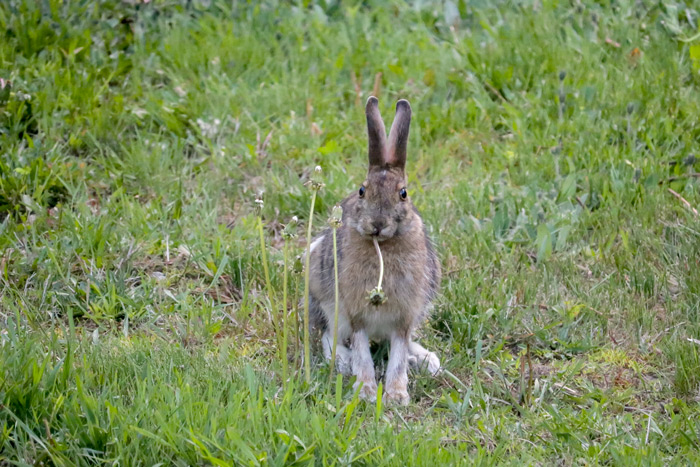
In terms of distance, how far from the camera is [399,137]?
4.38 m

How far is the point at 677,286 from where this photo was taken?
16.5 feet

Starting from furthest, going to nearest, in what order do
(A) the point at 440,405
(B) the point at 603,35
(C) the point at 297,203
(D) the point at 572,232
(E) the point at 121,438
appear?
(B) the point at 603,35
(C) the point at 297,203
(D) the point at 572,232
(A) the point at 440,405
(E) the point at 121,438

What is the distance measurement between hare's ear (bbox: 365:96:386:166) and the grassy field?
0.88 meters

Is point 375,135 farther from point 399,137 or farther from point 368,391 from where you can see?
point 368,391

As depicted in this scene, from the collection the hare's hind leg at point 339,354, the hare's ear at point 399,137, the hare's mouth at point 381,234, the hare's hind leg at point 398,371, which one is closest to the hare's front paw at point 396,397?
the hare's hind leg at point 398,371

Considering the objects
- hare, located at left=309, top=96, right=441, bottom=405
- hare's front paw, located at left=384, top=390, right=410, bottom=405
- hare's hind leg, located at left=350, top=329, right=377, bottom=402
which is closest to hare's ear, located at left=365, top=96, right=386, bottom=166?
hare, located at left=309, top=96, right=441, bottom=405

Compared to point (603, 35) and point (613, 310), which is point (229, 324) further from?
point (603, 35)

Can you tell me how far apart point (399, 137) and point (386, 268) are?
621mm

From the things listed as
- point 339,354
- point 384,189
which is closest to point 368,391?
point 339,354

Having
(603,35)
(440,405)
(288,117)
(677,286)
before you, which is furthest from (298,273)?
(603,35)

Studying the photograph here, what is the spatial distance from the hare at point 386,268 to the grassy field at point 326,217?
205mm

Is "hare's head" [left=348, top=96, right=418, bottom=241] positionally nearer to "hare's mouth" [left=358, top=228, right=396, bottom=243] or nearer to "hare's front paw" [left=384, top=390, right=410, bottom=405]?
"hare's mouth" [left=358, top=228, right=396, bottom=243]

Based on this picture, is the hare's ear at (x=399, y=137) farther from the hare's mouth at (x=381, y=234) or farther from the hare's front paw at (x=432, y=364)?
the hare's front paw at (x=432, y=364)

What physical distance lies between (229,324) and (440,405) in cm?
125
